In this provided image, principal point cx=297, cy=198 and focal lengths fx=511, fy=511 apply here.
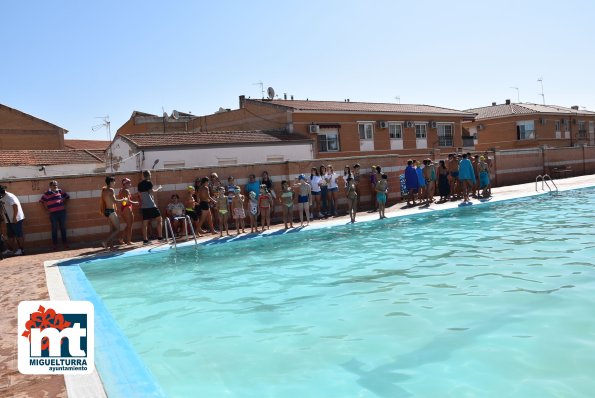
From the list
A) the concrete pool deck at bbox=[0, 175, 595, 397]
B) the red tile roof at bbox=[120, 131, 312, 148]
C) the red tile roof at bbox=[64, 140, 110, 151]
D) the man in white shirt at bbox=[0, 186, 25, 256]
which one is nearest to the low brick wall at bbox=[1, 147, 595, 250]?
the man in white shirt at bbox=[0, 186, 25, 256]

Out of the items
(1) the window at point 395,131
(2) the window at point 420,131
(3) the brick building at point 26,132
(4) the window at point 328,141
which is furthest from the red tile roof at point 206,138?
(3) the brick building at point 26,132

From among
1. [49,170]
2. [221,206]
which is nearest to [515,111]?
[49,170]

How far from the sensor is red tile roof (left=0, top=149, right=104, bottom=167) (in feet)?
93.0

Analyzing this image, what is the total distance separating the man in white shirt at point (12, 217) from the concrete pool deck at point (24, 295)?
737mm

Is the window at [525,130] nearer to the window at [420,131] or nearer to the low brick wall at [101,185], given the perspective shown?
the window at [420,131]

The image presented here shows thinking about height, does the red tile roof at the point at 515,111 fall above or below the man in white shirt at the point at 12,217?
above

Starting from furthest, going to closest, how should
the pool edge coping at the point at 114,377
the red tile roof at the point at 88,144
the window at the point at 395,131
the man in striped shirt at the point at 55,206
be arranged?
the red tile roof at the point at 88,144 < the window at the point at 395,131 < the man in striped shirt at the point at 55,206 < the pool edge coping at the point at 114,377

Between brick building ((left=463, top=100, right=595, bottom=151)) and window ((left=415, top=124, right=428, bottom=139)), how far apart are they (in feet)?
36.3

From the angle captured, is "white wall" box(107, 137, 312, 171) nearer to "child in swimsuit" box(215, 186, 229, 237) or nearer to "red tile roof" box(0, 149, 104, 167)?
"red tile roof" box(0, 149, 104, 167)

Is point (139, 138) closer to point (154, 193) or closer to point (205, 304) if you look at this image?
Result: point (154, 193)

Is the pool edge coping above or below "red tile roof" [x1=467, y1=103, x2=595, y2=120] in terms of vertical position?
below

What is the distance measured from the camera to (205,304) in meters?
8.34

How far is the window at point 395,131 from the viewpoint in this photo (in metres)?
38.2

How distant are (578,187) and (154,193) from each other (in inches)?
756
